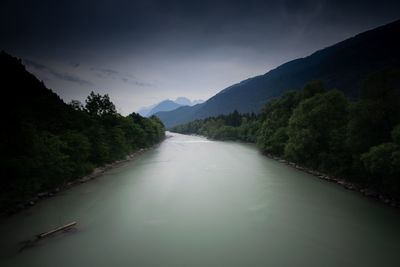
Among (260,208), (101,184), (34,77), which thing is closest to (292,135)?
(260,208)

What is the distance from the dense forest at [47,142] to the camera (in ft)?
57.2

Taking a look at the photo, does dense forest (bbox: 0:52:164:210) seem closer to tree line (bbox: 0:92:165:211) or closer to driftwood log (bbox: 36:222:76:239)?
tree line (bbox: 0:92:165:211)

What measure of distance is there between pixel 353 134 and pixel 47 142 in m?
29.3

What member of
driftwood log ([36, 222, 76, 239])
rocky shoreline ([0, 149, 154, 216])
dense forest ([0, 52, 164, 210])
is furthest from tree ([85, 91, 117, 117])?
driftwood log ([36, 222, 76, 239])

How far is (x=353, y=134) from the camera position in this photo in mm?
21938

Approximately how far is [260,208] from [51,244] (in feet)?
49.3

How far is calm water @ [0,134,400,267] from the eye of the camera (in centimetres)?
1221

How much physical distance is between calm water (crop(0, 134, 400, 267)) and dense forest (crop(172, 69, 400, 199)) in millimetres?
2565

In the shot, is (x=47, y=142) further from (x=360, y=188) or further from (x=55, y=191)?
(x=360, y=188)

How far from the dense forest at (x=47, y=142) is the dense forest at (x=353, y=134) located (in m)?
26.9

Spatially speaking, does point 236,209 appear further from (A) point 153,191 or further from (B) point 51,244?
(B) point 51,244

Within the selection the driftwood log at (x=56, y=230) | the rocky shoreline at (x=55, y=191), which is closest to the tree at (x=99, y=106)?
the rocky shoreline at (x=55, y=191)

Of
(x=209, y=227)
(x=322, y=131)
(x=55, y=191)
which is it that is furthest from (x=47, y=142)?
(x=322, y=131)

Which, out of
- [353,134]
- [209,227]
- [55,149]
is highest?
[55,149]
